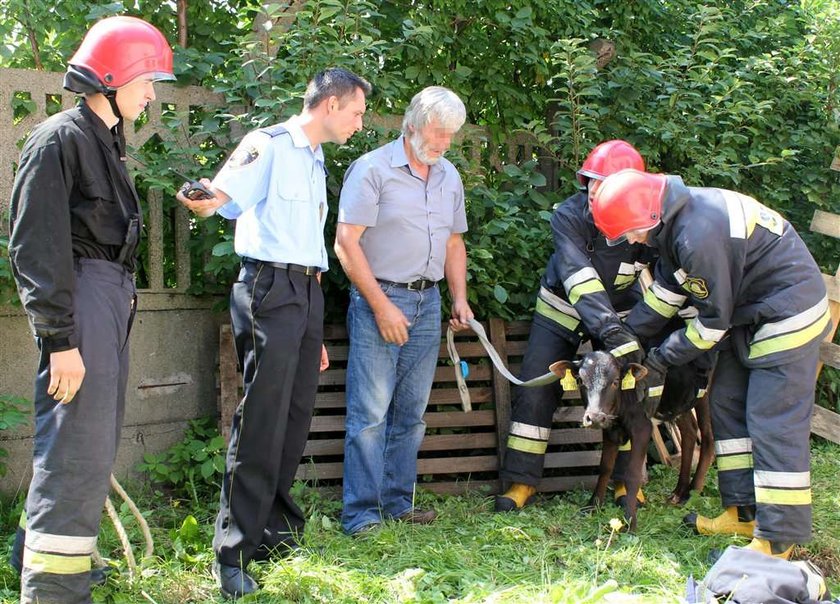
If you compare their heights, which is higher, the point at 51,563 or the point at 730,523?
the point at 51,563

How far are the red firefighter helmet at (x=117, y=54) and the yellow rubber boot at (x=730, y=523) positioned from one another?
3.82m

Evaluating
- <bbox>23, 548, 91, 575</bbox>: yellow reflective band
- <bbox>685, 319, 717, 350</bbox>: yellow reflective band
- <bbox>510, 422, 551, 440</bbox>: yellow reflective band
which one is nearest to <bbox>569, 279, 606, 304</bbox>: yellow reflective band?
<bbox>685, 319, 717, 350</bbox>: yellow reflective band

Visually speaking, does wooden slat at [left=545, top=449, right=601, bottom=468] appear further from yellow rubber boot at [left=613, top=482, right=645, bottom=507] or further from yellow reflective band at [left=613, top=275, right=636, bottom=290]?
yellow reflective band at [left=613, top=275, right=636, bottom=290]

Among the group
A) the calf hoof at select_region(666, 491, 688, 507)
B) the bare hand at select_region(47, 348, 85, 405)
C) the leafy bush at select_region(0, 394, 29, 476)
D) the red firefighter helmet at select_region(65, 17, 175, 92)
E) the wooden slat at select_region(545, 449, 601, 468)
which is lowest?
the calf hoof at select_region(666, 491, 688, 507)

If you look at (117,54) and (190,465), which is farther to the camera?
(190,465)

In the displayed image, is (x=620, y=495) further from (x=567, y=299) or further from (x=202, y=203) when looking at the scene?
(x=202, y=203)

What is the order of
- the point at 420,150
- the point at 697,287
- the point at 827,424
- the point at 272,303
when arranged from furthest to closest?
the point at 827,424 < the point at 420,150 < the point at 697,287 < the point at 272,303

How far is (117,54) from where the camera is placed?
343cm

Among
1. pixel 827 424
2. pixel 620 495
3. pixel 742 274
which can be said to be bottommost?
pixel 620 495

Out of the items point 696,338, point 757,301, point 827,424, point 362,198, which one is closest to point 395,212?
point 362,198

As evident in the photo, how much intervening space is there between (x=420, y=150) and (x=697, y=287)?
1657mm

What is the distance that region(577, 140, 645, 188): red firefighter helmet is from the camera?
17.2 feet

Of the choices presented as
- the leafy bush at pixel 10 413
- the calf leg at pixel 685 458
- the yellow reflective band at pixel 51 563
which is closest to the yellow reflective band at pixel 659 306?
the calf leg at pixel 685 458

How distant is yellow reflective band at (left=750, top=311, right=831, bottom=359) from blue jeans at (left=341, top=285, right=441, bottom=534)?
5.84ft
